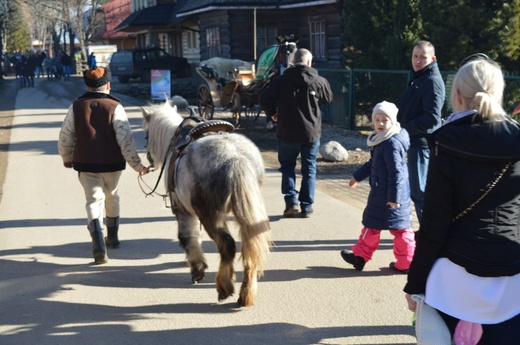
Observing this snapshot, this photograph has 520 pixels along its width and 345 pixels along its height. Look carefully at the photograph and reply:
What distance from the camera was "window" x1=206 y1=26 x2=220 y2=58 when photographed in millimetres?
27234

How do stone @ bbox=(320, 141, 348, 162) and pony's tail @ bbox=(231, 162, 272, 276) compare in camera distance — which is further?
stone @ bbox=(320, 141, 348, 162)

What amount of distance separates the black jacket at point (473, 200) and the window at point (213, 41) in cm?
2476

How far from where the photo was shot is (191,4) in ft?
91.8

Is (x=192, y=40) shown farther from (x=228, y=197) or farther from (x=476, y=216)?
(x=476, y=216)

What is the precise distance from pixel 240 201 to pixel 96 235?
2075mm

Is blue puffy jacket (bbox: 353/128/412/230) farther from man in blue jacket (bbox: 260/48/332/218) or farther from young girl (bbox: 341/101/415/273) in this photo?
man in blue jacket (bbox: 260/48/332/218)

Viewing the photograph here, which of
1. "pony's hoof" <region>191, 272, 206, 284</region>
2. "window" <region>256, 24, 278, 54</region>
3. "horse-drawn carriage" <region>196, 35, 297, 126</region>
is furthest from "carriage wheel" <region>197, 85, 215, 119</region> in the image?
"pony's hoof" <region>191, 272, 206, 284</region>

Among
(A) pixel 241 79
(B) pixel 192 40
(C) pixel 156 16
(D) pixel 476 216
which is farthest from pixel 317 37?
(D) pixel 476 216

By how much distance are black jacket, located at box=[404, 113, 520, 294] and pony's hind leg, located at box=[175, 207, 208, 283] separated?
295 cm

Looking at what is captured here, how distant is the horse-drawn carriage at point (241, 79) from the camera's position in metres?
14.5

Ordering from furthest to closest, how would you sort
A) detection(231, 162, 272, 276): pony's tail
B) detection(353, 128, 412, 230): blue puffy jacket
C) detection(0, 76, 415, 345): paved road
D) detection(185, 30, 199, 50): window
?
detection(185, 30, 199, 50): window → detection(353, 128, 412, 230): blue puffy jacket → detection(231, 162, 272, 276): pony's tail → detection(0, 76, 415, 345): paved road

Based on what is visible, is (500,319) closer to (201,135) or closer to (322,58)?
(201,135)

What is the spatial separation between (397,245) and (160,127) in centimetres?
253

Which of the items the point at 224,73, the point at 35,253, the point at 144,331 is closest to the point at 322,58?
the point at 224,73
